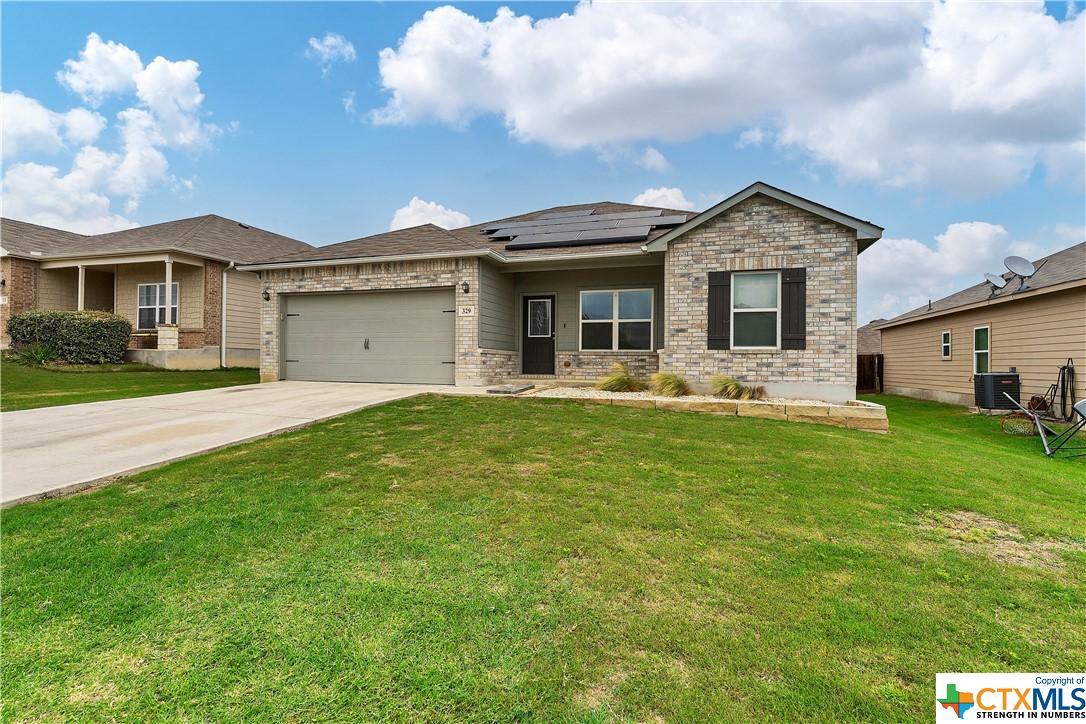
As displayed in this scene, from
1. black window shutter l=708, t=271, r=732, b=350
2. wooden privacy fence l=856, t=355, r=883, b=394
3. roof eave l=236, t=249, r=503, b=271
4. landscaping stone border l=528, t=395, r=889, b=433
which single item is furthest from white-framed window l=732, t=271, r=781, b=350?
wooden privacy fence l=856, t=355, r=883, b=394

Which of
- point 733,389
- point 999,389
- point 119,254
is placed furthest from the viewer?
point 119,254

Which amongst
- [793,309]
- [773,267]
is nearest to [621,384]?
[793,309]

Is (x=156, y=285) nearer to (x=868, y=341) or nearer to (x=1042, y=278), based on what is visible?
(x=1042, y=278)

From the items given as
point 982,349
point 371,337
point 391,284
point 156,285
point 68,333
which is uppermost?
point 156,285

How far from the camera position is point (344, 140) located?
48.9ft

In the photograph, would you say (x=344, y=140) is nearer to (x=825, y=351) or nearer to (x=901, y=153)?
(x=825, y=351)

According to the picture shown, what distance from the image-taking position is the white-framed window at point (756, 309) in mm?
9141

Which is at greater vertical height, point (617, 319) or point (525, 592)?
point (617, 319)

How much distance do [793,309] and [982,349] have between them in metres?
8.82

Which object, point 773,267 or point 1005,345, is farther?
point 1005,345

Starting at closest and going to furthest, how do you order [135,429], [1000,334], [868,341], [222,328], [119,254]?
1. [135,429]
2. [1000,334]
3. [119,254]
4. [222,328]
5. [868,341]

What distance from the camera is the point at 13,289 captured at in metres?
15.8

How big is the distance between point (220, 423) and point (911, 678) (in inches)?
291

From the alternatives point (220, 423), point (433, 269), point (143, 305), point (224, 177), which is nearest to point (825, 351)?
point (433, 269)
